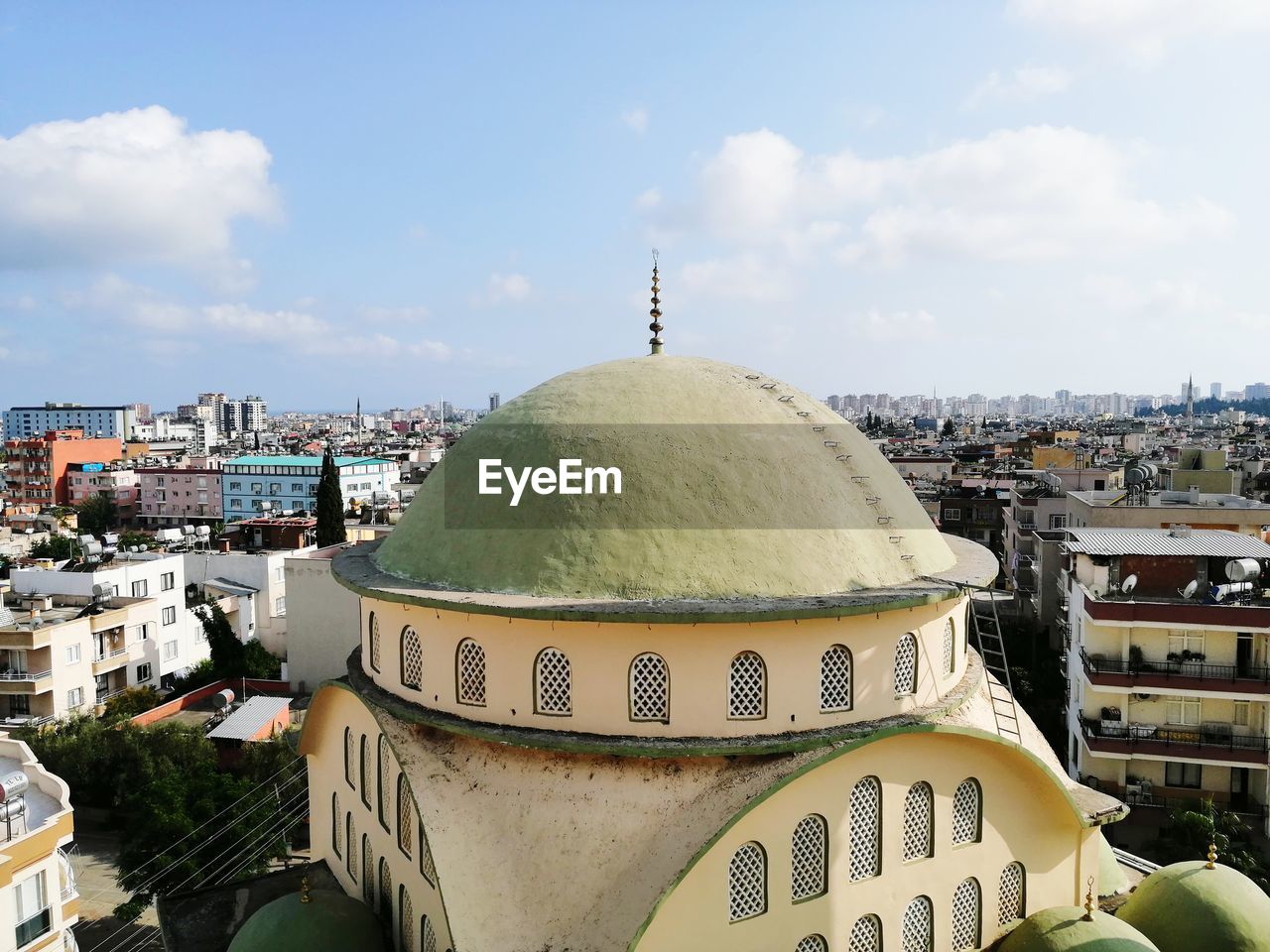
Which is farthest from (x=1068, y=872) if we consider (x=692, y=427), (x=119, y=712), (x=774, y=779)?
(x=119, y=712)

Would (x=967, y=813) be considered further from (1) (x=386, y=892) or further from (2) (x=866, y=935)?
(1) (x=386, y=892)

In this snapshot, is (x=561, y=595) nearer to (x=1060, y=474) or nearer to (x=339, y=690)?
(x=339, y=690)

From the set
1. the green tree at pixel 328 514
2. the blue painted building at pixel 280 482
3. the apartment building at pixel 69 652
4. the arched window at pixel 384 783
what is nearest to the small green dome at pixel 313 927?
the arched window at pixel 384 783

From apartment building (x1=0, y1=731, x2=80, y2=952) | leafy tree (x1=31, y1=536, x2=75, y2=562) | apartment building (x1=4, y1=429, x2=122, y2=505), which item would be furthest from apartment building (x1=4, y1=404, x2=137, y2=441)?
apartment building (x1=0, y1=731, x2=80, y2=952)

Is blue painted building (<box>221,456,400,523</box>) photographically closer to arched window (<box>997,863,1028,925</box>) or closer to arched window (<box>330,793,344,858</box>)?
arched window (<box>330,793,344,858</box>)

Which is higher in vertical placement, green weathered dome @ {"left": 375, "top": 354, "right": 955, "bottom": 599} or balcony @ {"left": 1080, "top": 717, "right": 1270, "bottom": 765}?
green weathered dome @ {"left": 375, "top": 354, "right": 955, "bottom": 599}
